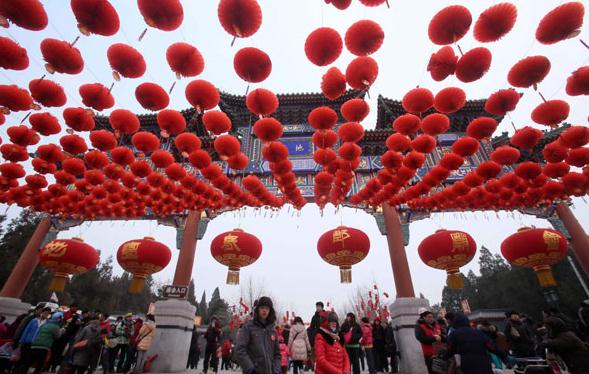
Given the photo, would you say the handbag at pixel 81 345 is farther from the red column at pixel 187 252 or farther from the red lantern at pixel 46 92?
the red lantern at pixel 46 92

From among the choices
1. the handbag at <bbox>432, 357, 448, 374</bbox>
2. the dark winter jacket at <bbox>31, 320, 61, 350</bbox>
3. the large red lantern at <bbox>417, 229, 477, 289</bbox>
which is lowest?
the handbag at <bbox>432, 357, 448, 374</bbox>

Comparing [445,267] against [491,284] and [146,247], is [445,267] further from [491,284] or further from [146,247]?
[491,284]

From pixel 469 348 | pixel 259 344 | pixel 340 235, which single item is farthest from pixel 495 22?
pixel 340 235

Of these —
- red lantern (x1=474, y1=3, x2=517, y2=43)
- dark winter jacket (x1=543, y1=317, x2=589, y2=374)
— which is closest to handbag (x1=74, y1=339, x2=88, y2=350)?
dark winter jacket (x1=543, y1=317, x2=589, y2=374)

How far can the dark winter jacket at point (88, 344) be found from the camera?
4.78m

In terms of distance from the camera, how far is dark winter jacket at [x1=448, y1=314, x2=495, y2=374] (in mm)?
3130

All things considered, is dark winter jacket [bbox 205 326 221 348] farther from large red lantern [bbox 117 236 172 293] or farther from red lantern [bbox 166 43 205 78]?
red lantern [bbox 166 43 205 78]

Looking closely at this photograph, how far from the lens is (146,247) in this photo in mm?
7504

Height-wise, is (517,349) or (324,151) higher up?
(324,151)

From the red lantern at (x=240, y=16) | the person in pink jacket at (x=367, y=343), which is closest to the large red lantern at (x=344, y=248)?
the person in pink jacket at (x=367, y=343)

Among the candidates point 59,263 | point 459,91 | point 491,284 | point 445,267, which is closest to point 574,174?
point 445,267

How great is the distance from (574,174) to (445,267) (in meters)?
3.43

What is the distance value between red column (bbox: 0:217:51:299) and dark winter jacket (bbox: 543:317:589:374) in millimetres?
13777

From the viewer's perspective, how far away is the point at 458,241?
7.13 m
